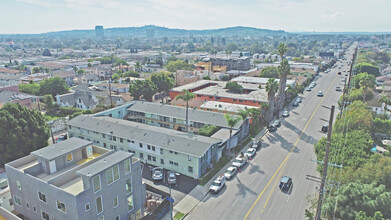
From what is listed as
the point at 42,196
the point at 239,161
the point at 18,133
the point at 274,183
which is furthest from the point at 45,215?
the point at 274,183

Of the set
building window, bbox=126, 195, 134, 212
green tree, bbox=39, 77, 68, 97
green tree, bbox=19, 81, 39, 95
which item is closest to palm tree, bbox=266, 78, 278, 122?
building window, bbox=126, 195, 134, 212

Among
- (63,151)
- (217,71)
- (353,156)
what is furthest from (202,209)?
(217,71)

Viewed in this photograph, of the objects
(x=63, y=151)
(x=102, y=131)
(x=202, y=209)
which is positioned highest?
(x=63, y=151)

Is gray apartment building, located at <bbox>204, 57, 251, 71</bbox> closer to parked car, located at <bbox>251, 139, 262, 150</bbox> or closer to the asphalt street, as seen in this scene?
the asphalt street

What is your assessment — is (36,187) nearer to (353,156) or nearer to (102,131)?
(102,131)

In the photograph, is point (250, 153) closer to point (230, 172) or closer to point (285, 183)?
point (230, 172)

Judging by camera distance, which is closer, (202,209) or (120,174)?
(120,174)
